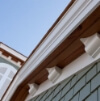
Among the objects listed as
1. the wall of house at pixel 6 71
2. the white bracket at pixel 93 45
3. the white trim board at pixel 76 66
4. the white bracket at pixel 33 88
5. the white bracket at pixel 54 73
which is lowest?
the wall of house at pixel 6 71

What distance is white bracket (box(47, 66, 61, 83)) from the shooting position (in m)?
2.87

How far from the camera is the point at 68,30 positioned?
236 centimetres

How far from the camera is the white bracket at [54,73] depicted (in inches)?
113

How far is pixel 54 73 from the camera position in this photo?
2891 millimetres

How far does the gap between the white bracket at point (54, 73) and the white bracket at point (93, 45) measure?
26.0 inches

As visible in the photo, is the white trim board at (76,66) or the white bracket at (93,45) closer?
the white bracket at (93,45)

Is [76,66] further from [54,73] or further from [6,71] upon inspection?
[6,71]

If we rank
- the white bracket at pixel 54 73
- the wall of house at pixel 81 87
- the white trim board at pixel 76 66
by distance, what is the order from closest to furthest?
the wall of house at pixel 81 87 < the white trim board at pixel 76 66 < the white bracket at pixel 54 73

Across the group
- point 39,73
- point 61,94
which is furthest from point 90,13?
point 39,73

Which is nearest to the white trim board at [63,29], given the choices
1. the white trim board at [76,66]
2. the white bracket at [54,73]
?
the white bracket at [54,73]

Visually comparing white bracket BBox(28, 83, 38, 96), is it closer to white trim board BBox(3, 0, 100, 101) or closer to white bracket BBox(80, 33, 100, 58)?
white trim board BBox(3, 0, 100, 101)

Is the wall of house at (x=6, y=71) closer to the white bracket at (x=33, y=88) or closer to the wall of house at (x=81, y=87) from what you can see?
the white bracket at (x=33, y=88)

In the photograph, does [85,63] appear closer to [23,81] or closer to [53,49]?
[53,49]

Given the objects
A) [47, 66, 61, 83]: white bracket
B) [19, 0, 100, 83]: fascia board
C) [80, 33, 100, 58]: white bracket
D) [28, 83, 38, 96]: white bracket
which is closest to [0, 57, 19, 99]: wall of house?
[28, 83, 38, 96]: white bracket
